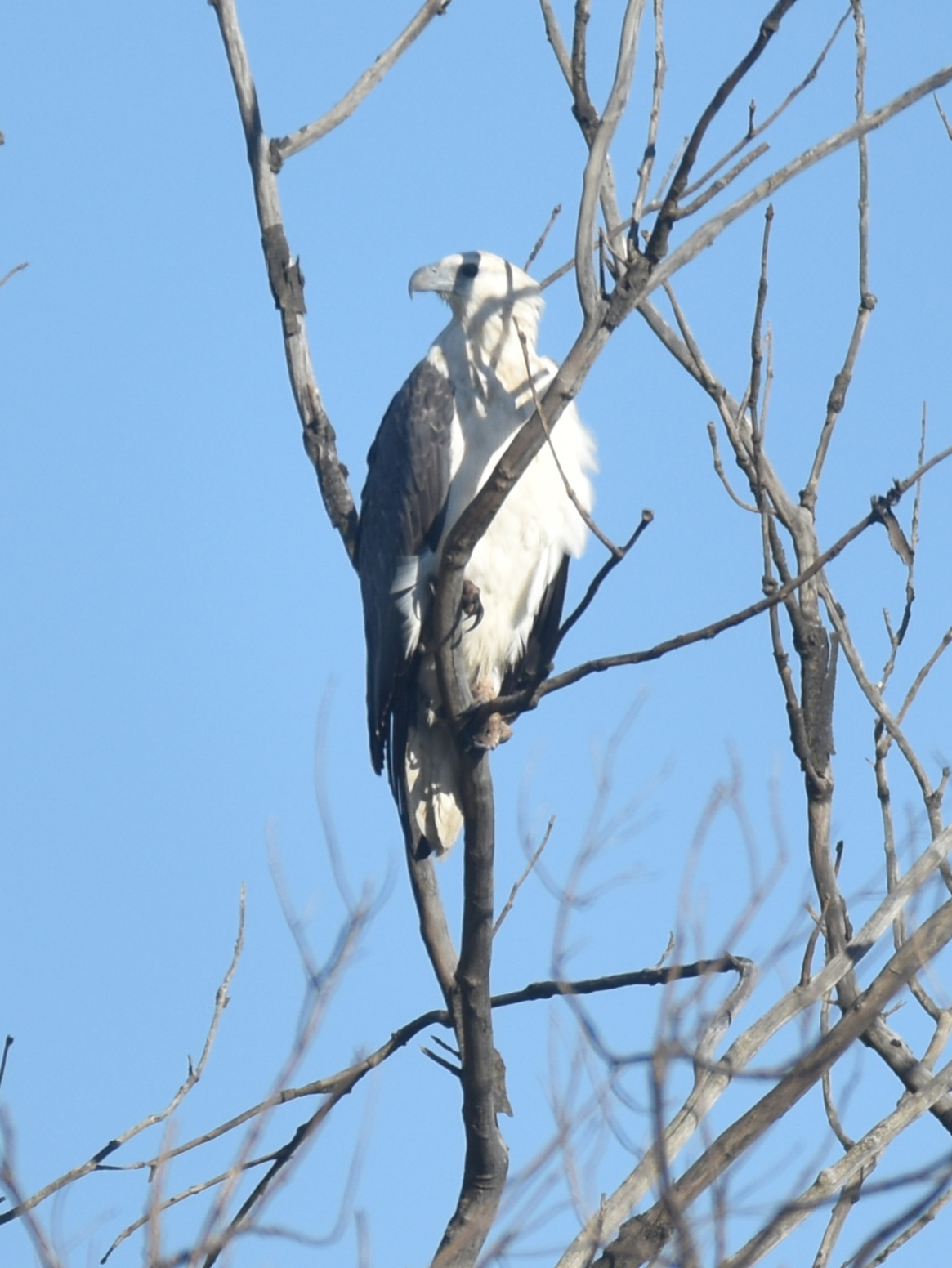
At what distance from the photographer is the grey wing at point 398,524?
18.1ft

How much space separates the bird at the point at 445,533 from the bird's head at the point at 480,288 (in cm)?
1

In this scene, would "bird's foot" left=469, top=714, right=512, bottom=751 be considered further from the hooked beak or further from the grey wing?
the hooked beak

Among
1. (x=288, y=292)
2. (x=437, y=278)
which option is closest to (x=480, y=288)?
(x=437, y=278)

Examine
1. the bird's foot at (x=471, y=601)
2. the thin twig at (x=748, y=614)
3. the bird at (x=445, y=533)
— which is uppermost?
the bird at (x=445, y=533)

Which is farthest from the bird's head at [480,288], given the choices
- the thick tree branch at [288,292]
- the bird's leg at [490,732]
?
the bird's leg at [490,732]

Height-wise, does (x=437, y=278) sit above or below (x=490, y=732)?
above

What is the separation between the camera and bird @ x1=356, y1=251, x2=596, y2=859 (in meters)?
5.53

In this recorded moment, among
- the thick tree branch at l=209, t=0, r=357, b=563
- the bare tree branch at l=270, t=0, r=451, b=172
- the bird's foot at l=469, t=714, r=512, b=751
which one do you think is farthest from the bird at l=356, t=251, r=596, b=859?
the bare tree branch at l=270, t=0, r=451, b=172

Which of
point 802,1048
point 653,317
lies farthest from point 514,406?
point 802,1048

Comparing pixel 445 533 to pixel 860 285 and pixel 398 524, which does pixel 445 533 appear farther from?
pixel 860 285

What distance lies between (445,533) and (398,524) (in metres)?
0.18

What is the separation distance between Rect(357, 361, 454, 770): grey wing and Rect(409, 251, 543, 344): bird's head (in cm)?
38

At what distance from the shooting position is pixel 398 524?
557 centimetres

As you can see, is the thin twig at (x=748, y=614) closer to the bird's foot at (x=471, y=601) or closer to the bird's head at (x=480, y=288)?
the bird's foot at (x=471, y=601)
